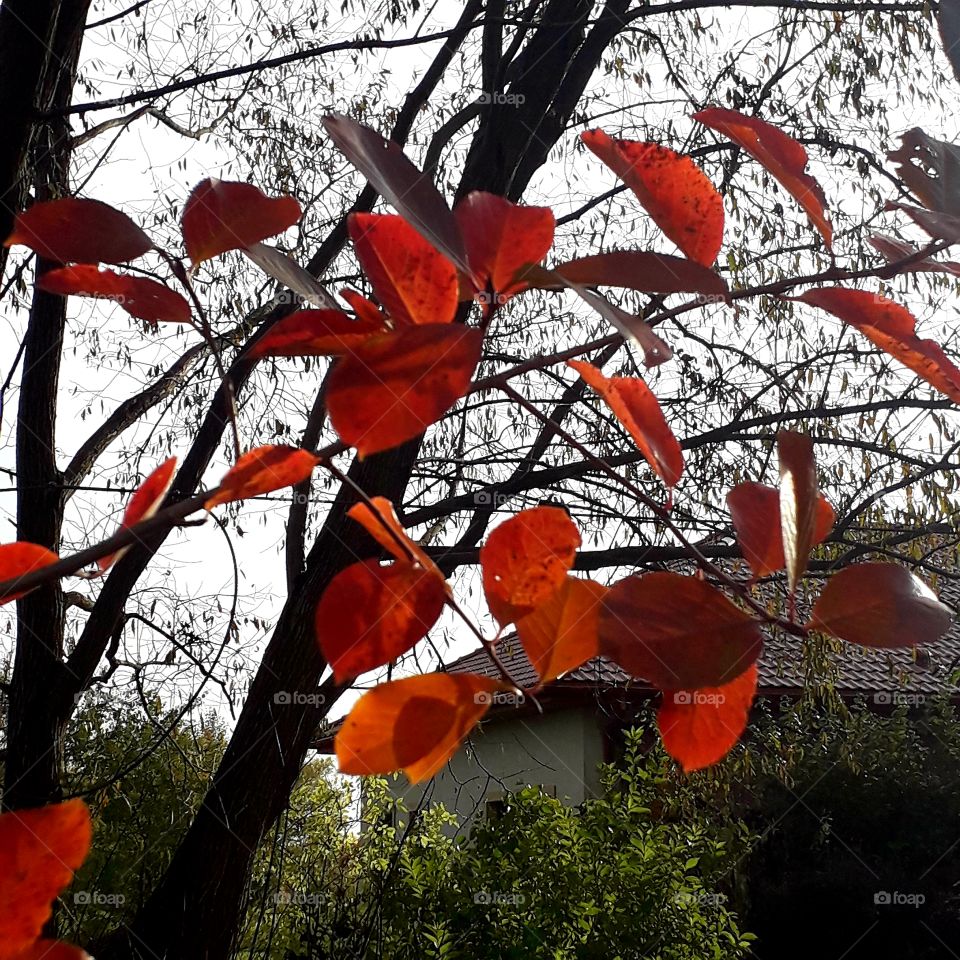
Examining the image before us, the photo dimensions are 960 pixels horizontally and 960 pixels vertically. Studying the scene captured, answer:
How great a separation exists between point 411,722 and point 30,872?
3.5 inches

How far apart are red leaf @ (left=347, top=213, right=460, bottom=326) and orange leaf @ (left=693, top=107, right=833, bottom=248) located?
4.6 inches

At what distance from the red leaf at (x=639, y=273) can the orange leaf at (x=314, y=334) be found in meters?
0.05

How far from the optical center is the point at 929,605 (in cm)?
28

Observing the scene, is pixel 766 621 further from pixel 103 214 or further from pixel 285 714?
pixel 285 714

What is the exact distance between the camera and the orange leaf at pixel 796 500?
0.27 meters

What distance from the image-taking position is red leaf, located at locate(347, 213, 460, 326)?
260 millimetres

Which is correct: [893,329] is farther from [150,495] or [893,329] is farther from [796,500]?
[150,495]

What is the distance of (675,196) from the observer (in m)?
0.29

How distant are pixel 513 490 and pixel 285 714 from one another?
92 cm
